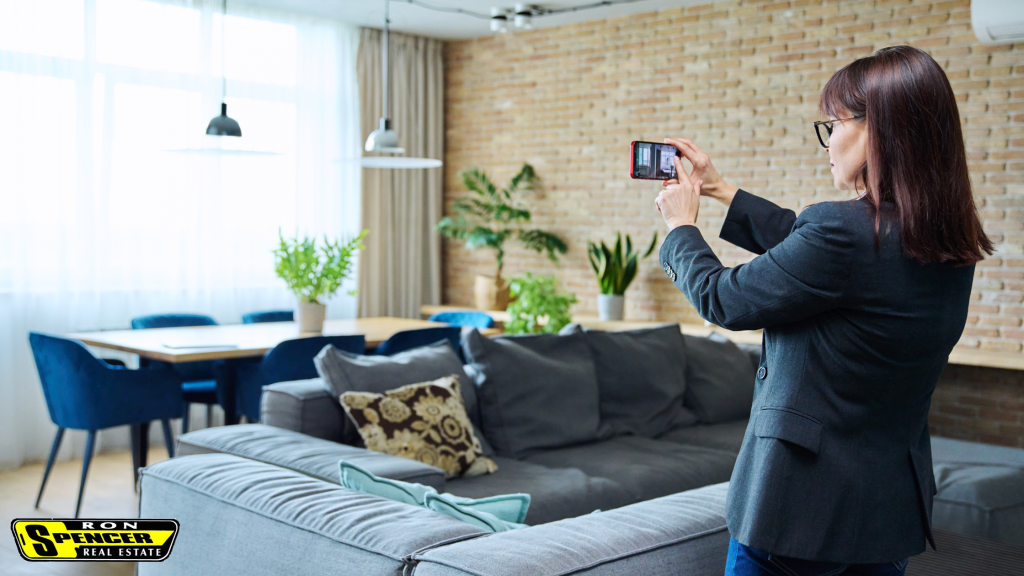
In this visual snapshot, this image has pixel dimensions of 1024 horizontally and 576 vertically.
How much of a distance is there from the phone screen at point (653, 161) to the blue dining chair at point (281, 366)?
280 centimetres

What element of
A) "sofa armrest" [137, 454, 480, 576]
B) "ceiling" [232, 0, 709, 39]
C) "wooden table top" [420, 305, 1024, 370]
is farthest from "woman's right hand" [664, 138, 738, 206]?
"ceiling" [232, 0, 709, 39]

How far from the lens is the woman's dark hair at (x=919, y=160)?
108cm

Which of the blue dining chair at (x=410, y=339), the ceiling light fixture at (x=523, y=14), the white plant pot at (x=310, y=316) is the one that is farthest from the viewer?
the ceiling light fixture at (x=523, y=14)

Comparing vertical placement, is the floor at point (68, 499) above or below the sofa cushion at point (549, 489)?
below

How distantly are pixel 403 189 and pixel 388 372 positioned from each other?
4.12m

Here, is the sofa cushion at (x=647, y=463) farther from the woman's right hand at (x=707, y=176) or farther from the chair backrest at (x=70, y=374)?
the chair backrest at (x=70, y=374)

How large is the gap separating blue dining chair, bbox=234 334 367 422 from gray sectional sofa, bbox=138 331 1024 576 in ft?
3.41

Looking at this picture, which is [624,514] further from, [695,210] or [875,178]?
[875,178]

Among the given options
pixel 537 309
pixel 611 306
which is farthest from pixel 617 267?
pixel 537 309

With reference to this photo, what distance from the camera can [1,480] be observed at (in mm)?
4648

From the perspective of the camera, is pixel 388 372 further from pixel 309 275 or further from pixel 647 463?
pixel 309 275

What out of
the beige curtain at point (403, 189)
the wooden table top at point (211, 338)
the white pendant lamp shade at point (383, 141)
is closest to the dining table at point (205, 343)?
the wooden table top at point (211, 338)

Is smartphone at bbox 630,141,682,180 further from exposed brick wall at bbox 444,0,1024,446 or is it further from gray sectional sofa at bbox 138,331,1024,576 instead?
exposed brick wall at bbox 444,0,1024,446

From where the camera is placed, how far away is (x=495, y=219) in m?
6.53
